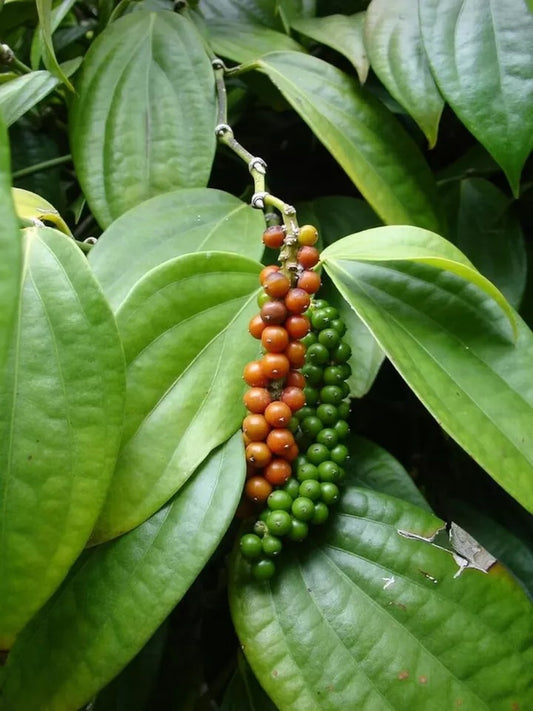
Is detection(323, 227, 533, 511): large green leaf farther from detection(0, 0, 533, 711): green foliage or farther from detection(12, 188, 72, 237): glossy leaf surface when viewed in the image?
detection(12, 188, 72, 237): glossy leaf surface

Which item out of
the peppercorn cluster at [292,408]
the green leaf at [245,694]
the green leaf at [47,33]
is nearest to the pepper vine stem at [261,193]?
the peppercorn cluster at [292,408]

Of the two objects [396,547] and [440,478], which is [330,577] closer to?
[396,547]

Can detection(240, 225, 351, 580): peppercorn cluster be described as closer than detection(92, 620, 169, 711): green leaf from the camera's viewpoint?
Yes

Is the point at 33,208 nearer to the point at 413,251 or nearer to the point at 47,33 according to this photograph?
the point at 47,33

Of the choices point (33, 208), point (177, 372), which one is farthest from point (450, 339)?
point (33, 208)

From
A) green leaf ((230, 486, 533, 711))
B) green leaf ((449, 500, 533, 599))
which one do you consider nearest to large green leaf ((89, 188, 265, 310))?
green leaf ((230, 486, 533, 711))

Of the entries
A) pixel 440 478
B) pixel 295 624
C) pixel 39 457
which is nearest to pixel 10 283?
pixel 39 457
